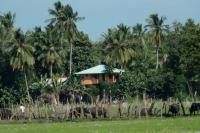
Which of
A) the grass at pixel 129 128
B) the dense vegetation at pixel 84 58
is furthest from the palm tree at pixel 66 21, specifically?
the grass at pixel 129 128

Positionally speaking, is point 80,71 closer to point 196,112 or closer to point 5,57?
point 5,57

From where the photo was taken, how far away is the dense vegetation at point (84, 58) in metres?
100

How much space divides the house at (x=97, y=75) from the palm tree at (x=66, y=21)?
317 centimetres

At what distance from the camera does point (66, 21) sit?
108 meters

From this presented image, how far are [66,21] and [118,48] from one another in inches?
434

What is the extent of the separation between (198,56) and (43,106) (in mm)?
18248

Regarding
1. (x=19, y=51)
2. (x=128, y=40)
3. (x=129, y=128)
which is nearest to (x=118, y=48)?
(x=128, y=40)

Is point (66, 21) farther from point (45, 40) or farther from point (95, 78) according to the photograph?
point (95, 78)

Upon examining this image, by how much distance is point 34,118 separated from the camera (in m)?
62.9

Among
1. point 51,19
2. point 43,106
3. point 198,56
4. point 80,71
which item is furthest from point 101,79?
point 198,56

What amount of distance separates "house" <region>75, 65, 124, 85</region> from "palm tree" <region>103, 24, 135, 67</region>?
206cm

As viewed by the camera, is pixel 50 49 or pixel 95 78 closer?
pixel 50 49

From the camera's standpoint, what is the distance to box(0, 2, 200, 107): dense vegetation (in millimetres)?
100375

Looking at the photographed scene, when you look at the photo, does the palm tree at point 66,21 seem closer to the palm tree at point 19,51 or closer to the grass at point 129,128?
the palm tree at point 19,51
